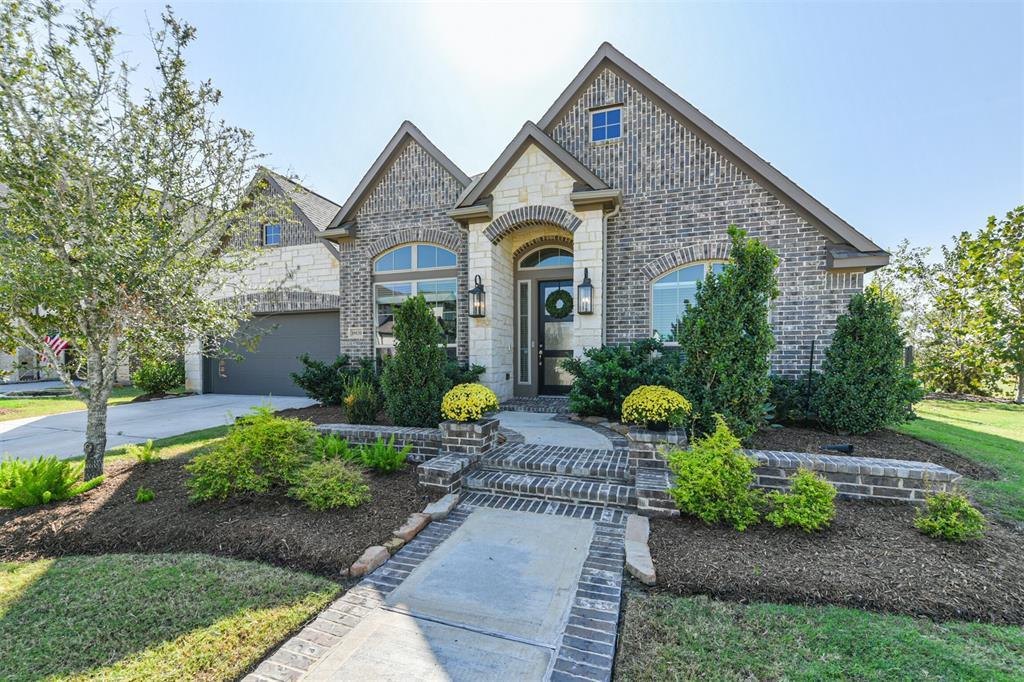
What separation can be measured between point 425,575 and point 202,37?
632cm

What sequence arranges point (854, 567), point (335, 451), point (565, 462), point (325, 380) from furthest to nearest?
point (325, 380)
point (565, 462)
point (335, 451)
point (854, 567)

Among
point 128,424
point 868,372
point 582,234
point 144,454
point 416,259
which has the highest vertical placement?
point 582,234

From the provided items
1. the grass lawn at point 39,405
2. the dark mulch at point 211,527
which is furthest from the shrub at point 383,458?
the grass lawn at point 39,405

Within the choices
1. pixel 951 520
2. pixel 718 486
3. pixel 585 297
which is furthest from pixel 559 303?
pixel 951 520

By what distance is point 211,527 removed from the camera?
375cm

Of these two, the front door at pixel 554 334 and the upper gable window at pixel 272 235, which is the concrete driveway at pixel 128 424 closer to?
the upper gable window at pixel 272 235

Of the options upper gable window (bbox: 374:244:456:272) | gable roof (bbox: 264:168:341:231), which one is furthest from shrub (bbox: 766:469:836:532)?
gable roof (bbox: 264:168:341:231)

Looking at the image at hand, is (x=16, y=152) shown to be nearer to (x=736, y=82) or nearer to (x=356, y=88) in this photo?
(x=356, y=88)

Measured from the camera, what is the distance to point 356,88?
26.9ft

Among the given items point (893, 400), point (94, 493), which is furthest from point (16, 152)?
point (893, 400)

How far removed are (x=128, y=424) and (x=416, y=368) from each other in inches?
300

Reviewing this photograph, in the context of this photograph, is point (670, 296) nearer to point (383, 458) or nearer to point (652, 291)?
point (652, 291)

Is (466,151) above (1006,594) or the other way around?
above

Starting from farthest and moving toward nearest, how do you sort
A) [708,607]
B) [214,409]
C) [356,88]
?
1. [214,409]
2. [356,88]
3. [708,607]
